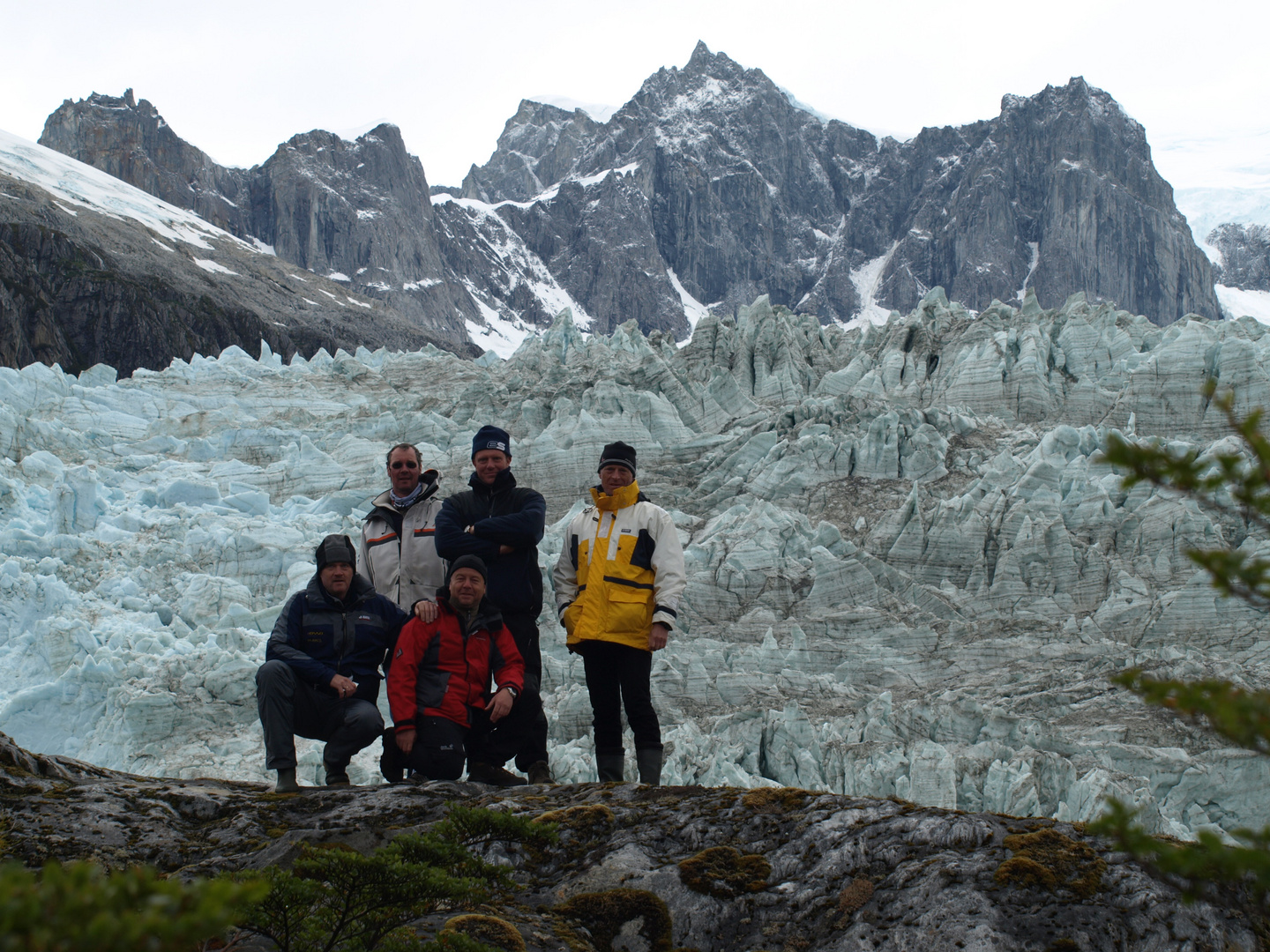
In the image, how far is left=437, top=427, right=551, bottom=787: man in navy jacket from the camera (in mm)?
6188

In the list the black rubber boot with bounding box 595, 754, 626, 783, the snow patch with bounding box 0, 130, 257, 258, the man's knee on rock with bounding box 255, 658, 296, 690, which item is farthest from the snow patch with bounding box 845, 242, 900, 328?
the man's knee on rock with bounding box 255, 658, 296, 690

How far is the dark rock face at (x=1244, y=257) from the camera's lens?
15662cm

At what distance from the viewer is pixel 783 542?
19.9 m

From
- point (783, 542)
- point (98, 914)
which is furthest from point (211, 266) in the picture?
point (98, 914)

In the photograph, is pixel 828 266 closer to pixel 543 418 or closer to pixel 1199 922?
pixel 543 418

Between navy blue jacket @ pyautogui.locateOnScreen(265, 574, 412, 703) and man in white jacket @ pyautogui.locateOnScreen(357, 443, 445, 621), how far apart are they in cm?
47

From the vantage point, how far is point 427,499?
678cm

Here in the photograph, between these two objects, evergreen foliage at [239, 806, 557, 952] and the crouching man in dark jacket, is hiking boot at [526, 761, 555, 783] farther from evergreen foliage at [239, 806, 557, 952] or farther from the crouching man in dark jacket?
evergreen foliage at [239, 806, 557, 952]


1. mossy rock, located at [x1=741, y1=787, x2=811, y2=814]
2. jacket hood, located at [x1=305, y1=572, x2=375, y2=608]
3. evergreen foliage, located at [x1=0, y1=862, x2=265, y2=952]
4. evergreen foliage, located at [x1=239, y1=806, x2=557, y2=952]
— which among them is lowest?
mossy rock, located at [x1=741, y1=787, x2=811, y2=814]

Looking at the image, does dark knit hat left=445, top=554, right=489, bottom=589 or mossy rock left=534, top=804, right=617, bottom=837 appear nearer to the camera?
mossy rock left=534, top=804, right=617, bottom=837

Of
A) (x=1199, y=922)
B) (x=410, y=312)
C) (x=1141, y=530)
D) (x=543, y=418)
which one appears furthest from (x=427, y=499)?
(x=410, y=312)

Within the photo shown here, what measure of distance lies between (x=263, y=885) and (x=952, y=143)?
195 m

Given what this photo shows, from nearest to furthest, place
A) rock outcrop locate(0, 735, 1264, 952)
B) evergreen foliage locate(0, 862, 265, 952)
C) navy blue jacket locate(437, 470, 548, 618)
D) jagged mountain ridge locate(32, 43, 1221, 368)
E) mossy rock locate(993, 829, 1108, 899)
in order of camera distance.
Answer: evergreen foliage locate(0, 862, 265, 952) < rock outcrop locate(0, 735, 1264, 952) < mossy rock locate(993, 829, 1108, 899) < navy blue jacket locate(437, 470, 548, 618) < jagged mountain ridge locate(32, 43, 1221, 368)

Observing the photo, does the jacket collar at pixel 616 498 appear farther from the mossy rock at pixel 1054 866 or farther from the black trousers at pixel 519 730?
the mossy rock at pixel 1054 866
